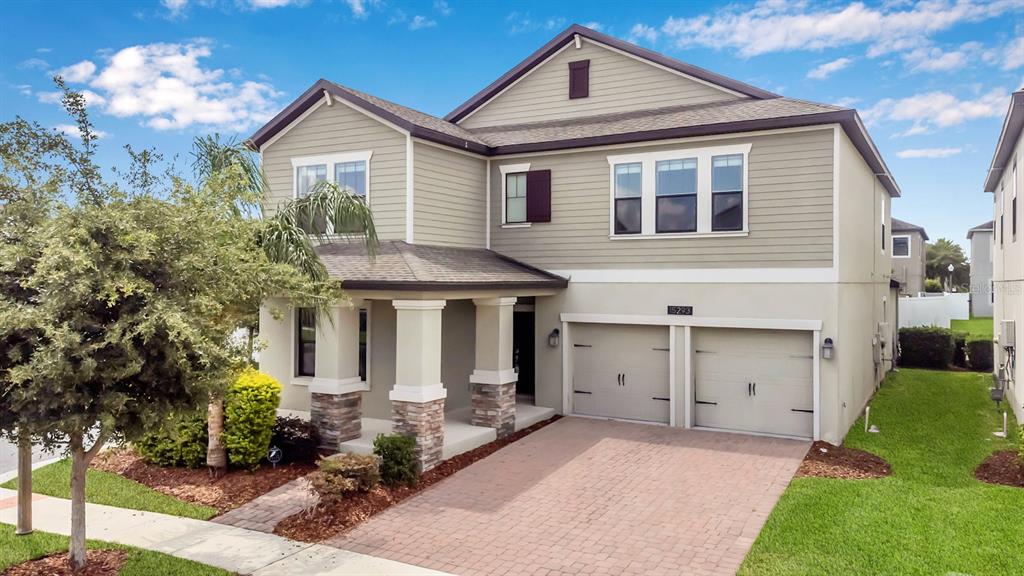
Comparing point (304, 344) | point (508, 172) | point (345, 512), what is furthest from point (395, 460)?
point (508, 172)

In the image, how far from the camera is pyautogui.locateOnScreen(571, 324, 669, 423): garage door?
1430 cm

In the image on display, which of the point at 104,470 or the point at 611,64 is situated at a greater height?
the point at 611,64

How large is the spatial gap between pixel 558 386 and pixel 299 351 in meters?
5.59

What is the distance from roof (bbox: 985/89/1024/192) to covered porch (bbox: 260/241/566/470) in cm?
869

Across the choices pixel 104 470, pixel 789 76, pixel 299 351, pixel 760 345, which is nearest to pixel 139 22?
pixel 299 351

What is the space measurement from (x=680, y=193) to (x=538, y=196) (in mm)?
3080

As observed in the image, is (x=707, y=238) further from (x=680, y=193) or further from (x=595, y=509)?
(x=595, y=509)

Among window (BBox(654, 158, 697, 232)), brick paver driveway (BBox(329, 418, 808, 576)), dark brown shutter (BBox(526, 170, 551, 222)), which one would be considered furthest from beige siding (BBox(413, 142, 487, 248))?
brick paver driveway (BBox(329, 418, 808, 576))

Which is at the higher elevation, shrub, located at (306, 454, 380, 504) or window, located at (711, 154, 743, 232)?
window, located at (711, 154, 743, 232)

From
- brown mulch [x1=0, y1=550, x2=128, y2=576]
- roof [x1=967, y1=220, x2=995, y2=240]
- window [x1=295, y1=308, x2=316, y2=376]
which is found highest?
roof [x1=967, y1=220, x2=995, y2=240]

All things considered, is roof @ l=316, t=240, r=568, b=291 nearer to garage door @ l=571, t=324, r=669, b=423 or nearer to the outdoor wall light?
garage door @ l=571, t=324, r=669, b=423

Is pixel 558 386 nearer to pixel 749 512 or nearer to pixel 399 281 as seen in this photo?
pixel 399 281

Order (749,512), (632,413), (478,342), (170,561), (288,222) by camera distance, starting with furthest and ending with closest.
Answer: (632,413), (478,342), (288,222), (749,512), (170,561)

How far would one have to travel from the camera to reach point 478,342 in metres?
13.2
